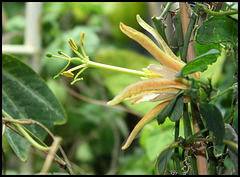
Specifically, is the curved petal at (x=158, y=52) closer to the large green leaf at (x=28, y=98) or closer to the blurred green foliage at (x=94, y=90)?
the large green leaf at (x=28, y=98)

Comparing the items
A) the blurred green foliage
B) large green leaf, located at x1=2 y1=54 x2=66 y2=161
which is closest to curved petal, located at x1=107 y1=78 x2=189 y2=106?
large green leaf, located at x1=2 y1=54 x2=66 y2=161

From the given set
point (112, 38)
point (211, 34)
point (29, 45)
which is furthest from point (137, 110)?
point (112, 38)

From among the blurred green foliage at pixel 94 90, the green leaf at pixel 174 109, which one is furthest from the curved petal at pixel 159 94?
the blurred green foliage at pixel 94 90

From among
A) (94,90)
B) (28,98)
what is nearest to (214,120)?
(28,98)

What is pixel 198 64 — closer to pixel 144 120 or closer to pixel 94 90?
pixel 144 120

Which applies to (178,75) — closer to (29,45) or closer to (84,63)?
(84,63)
